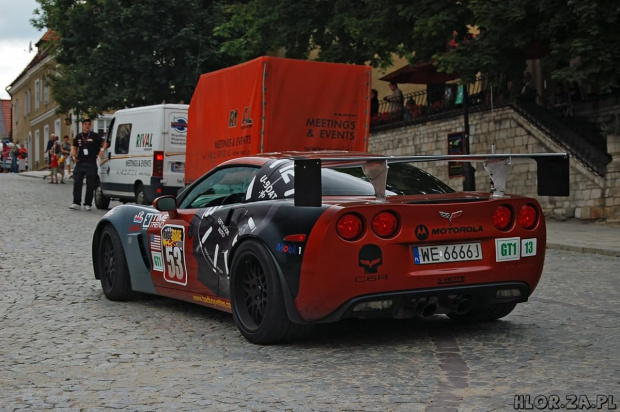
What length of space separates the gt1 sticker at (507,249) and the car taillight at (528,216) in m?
0.14

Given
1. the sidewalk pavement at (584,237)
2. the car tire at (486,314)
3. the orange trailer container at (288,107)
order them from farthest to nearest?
the orange trailer container at (288,107) < the sidewalk pavement at (584,237) < the car tire at (486,314)

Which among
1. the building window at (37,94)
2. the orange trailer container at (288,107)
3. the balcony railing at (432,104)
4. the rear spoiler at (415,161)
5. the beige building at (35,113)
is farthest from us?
the building window at (37,94)

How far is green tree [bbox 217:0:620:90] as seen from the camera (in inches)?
680

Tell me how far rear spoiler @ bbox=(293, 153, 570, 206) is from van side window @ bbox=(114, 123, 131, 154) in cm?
1627

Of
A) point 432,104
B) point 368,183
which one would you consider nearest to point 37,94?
point 432,104

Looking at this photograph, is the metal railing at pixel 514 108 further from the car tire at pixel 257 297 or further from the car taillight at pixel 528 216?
the car tire at pixel 257 297

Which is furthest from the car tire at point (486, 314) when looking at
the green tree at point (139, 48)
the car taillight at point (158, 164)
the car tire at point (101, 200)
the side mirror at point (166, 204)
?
the green tree at point (139, 48)

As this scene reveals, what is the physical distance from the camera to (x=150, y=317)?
25.7ft

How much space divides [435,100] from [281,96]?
11.8 m

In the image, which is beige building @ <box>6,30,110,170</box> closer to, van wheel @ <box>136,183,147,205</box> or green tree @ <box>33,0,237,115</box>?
green tree @ <box>33,0,237,115</box>

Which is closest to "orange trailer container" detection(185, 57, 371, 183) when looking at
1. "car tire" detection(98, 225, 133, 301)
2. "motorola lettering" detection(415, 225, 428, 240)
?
"car tire" detection(98, 225, 133, 301)

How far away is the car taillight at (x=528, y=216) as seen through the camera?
6609mm

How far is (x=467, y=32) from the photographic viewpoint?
20391 mm

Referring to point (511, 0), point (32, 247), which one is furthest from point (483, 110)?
point (32, 247)
